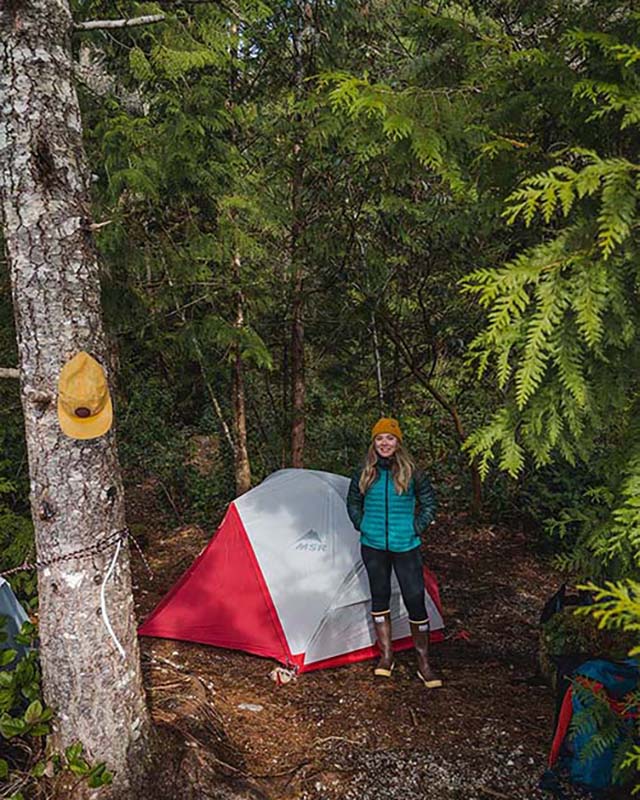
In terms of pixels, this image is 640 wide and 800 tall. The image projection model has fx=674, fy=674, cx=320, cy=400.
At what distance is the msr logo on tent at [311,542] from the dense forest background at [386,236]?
1.37 metres

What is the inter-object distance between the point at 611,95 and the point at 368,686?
3.83 m

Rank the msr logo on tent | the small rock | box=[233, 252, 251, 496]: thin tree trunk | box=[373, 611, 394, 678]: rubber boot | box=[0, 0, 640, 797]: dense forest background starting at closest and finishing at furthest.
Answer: box=[0, 0, 640, 797]: dense forest background → the small rock → box=[373, 611, 394, 678]: rubber boot → the msr logo on tent → box=[233, 252, 251, 496]: thin tree trunk

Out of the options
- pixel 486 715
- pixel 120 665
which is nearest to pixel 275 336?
pixel 486 715

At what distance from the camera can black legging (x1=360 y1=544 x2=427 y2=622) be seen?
184 inches

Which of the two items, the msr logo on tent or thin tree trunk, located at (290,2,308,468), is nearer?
the msr logo on tent

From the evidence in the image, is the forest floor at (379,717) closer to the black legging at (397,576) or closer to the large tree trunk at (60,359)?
the black legging at (397,576)

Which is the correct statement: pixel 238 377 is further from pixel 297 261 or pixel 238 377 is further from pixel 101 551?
pixel 101 551

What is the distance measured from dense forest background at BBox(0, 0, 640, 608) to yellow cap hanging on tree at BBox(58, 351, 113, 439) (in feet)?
2.02

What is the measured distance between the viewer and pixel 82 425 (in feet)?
8.96

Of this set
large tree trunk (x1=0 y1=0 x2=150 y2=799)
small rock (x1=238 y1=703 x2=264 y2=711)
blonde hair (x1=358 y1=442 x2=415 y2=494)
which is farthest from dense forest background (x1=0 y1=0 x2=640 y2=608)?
small rock (x1=238 y1=703 x2=264 y2=711)

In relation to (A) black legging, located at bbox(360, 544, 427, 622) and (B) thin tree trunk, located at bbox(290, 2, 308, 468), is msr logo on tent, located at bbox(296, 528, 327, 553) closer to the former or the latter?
(A) black legging, located at bbox(360, 544, 427, 622)

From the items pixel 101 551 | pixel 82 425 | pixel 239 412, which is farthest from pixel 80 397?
pixel 239 412

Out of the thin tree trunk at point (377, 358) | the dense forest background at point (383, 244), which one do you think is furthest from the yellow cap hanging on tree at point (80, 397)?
the thin tree trunk at point (377, 358)

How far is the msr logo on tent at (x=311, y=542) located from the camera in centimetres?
517
